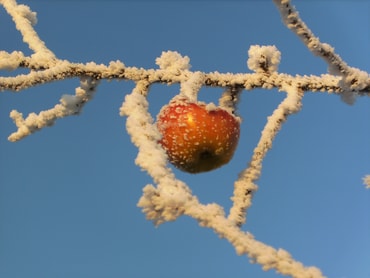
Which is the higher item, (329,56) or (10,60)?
(329,56)

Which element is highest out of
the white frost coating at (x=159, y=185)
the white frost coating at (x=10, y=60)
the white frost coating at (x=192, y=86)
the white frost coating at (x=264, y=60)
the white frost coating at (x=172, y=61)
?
the white frost coating at (x=264, y=60)

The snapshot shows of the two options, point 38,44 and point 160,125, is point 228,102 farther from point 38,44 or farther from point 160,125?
point 38,44

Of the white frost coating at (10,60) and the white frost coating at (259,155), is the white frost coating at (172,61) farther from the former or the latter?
the white frost coating at (10,60)

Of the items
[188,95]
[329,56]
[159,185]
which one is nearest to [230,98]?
[188,95]

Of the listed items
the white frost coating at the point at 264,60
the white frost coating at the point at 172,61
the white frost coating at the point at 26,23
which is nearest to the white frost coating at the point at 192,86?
the white frost coating at the point at 172,61

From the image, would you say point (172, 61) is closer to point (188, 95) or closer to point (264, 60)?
point (188, 95)

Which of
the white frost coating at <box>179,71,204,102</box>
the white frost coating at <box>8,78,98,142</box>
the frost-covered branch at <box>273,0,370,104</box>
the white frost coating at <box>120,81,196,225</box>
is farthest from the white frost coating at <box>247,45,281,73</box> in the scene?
the white frost coating at <box>120,81,196,225</box>

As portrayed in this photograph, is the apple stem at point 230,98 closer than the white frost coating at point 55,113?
No
